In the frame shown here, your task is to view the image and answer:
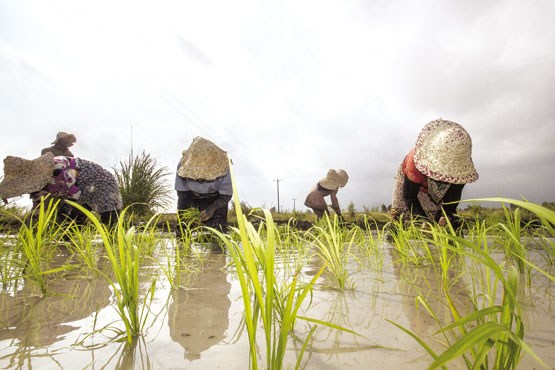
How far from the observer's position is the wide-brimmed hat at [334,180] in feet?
20.4

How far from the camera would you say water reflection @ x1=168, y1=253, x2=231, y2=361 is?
845 millimetres

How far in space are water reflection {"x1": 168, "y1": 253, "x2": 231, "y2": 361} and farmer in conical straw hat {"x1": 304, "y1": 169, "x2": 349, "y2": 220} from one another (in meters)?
4.58

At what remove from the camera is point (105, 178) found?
3908mm

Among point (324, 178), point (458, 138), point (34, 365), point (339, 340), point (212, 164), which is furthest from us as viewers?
point (324, 178)

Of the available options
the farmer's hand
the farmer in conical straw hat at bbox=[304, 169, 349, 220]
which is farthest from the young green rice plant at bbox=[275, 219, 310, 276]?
the farmer in conical straw hat at bbox=[304, 169, 349, 220]

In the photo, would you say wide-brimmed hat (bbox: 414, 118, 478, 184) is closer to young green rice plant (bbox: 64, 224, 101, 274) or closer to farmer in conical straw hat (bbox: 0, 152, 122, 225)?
young green rice plant (bbox: 64, 224, 101, 274)

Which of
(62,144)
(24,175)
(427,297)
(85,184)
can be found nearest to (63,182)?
(85,184)

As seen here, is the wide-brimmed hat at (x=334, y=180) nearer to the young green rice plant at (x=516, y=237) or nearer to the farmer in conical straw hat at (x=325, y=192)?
the farmer in conical straw hat at (x=325, y=192)

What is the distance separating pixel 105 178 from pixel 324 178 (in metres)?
4.10

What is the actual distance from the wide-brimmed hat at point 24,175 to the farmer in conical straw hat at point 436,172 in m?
3.87

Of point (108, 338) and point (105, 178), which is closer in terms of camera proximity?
point (108, 338)

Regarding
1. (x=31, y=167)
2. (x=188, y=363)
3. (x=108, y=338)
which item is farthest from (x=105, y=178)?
(x=188, y=363)

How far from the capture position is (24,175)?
3.09m

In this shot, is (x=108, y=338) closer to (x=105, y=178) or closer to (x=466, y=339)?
(x=466, y=339)
